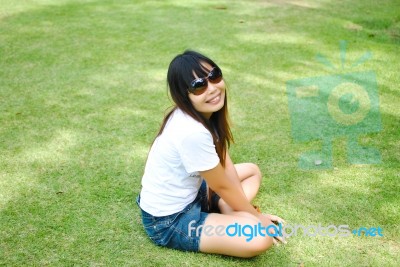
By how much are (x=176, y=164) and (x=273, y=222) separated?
2.09 ft

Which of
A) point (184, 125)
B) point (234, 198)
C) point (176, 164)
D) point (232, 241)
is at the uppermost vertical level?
point (184, 125)

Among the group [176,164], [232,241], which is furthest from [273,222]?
[176,164]

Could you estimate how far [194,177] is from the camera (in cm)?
206

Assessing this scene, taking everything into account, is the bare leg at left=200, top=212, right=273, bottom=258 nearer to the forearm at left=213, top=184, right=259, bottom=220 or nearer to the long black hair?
the forearm at left=213, top=184, right=259, bottom=220

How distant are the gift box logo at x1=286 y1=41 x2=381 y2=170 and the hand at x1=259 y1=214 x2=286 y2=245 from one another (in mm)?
583

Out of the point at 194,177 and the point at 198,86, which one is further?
the point at 194,177

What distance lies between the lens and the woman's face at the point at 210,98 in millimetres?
1965

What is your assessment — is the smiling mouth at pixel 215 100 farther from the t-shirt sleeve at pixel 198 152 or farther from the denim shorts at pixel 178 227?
the denim shorts at pixel 178 227

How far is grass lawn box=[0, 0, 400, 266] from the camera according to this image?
86.1 inches

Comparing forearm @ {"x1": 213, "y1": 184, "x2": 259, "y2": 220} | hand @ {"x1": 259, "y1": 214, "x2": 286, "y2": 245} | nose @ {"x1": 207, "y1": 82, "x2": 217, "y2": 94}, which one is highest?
nose @ {"x1": 207, "y1": 82, "x2": 217, "y2": 94}

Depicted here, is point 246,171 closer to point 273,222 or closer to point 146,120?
point 273,222

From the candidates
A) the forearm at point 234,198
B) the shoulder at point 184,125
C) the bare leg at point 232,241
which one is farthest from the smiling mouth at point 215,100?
the bare leg at point 232,241

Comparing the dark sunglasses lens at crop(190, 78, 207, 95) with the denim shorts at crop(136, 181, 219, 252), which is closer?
the dark sunglasses lens at crop(190, 78, 207, 95)

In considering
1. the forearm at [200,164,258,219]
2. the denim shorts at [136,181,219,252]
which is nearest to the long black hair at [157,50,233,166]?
the forearm at [200,164,258,219]
